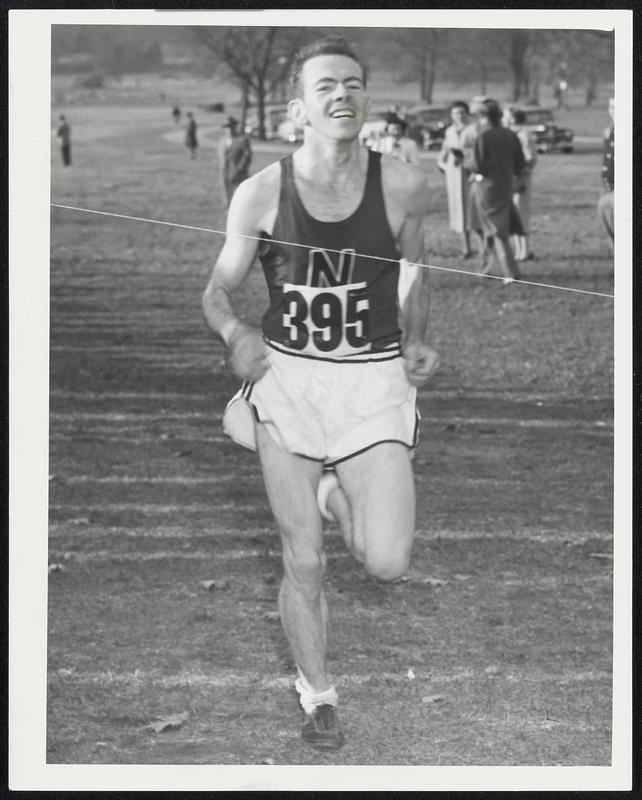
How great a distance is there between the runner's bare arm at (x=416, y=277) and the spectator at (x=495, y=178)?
3327 millimetres

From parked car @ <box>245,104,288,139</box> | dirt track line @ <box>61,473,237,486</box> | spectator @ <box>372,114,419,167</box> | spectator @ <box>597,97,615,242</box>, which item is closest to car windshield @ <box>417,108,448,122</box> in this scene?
spectator @ <box>372,114,419,167</box>

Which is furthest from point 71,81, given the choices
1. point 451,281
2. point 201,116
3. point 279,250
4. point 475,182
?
point 451,281

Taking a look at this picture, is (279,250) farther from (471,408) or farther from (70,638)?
(471,408)

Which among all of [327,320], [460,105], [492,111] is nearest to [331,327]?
[327,320]

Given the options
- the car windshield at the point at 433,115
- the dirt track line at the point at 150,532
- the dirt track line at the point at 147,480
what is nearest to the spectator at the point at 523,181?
the car windshield at the point at 433,115

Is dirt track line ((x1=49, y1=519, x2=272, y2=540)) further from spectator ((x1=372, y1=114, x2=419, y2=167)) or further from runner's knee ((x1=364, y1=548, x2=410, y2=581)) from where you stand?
runner's knee ((x1=364, y1=548, x2=410, y2=581))

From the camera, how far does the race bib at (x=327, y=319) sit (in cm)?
522

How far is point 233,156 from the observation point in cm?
782

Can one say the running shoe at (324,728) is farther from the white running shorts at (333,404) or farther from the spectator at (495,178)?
the spectator at (495,178)

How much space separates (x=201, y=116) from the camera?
30.0ft

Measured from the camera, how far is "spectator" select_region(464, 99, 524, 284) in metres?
8.95

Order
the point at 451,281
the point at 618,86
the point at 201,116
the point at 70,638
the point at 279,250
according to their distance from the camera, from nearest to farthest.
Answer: the point at 279,250
the point at 618,86
the point at 70,638
the point at 201,116
the point at 451,281

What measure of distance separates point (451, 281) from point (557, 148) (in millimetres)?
1173

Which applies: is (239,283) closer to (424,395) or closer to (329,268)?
(329,268)
